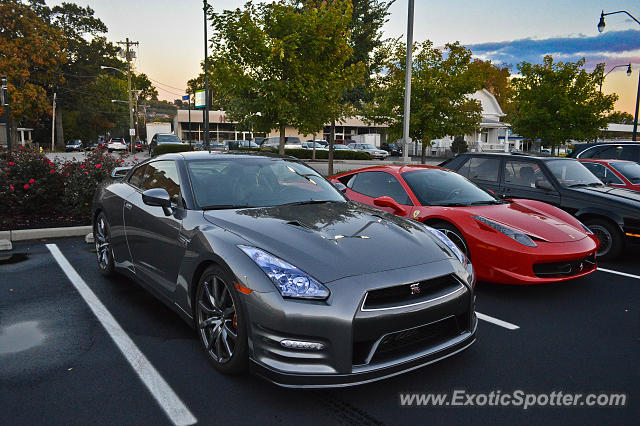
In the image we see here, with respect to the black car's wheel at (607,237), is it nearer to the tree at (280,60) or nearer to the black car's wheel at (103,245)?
the black car's wheel at (103,245)

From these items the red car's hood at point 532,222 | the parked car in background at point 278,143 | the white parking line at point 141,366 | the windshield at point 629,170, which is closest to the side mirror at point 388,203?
the red car's hood at point 532,222

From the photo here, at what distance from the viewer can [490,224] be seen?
5.07m

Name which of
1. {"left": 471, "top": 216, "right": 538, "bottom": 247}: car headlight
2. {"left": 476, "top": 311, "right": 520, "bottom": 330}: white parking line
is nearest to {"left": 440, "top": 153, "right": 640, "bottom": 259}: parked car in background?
{"left": 471, "top": 216, "right": 538, "bottom": 247}: car headlight

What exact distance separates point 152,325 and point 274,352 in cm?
183

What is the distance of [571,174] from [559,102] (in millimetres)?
16297

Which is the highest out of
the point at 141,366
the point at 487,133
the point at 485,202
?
the point at 487,133

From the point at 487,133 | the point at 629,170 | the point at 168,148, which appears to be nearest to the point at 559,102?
the point at 629,170

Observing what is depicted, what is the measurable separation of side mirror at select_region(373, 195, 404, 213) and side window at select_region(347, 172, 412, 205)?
0.91 feet

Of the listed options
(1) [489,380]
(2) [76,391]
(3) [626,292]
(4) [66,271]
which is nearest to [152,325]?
(2) [76,391]

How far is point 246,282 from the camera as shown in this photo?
279 cm

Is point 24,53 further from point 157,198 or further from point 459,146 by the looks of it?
point 157,198

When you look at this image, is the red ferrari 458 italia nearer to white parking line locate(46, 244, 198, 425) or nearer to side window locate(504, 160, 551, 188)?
side window locate(504, 160, 551, 188)

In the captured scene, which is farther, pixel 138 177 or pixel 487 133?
pixel 487 133

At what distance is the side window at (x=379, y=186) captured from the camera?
5944 mm
